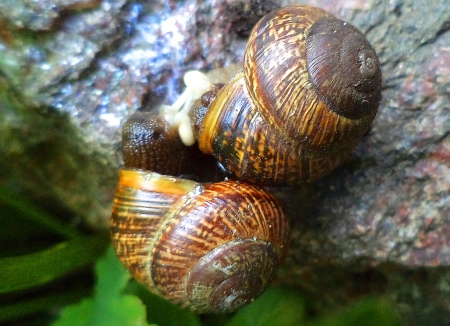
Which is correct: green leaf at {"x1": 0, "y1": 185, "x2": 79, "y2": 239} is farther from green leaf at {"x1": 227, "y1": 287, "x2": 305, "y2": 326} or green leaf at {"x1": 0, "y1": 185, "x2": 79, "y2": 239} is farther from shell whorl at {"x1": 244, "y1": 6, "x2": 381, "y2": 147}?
shell whorl at {"x1": 244, "y1": 6, "x2": 381, "y2": 147}

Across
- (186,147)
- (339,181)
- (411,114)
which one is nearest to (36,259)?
(186,147)

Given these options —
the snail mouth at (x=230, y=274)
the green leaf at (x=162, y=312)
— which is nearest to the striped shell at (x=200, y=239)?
the snail mouth at (x=230, y=274)

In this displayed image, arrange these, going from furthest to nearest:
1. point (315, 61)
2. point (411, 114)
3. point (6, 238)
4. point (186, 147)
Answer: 1. point (6, 238)
2. point (186, 147)
3. point (411, 114)
4. point (315, 61)

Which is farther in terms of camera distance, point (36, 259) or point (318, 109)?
point (36, 259)

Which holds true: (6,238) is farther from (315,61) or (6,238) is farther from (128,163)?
(315,61)

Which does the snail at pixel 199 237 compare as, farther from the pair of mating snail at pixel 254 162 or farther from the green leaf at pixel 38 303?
the green leaf at pixel 38 303

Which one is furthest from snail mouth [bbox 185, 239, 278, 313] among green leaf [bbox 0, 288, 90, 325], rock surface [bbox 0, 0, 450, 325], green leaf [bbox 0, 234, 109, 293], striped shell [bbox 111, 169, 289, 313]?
green leaf [bbox 0, 288, 90, 325]
